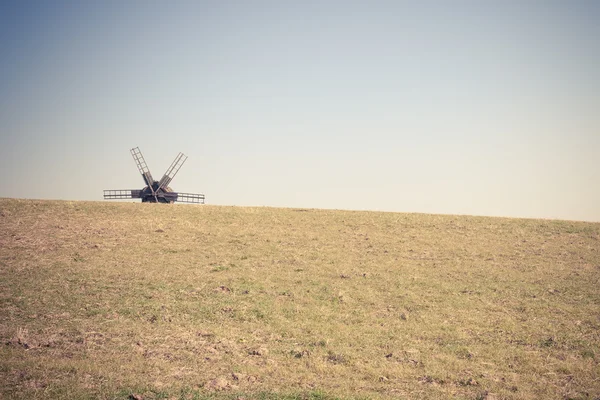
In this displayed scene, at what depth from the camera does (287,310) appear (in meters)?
18.0

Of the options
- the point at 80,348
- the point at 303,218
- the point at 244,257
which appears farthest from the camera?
the point at 303,218

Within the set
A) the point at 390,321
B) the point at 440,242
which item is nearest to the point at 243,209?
the point at 440,242

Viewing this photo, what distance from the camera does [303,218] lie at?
37.2 metres

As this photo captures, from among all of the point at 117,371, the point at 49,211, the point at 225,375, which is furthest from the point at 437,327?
the point at 49,211

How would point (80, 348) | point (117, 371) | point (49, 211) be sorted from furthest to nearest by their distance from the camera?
point (49, 211)
point (80, 348)
point (117, 371)

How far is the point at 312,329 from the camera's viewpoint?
52.7 ft

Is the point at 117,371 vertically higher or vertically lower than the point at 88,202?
lower

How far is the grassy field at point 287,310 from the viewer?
38.0 ft

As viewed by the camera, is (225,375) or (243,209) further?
(243,209)

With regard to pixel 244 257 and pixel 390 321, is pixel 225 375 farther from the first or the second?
pixel 244 257

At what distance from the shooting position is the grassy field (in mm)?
11578

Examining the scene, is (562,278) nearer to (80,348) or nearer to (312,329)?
(312,329)

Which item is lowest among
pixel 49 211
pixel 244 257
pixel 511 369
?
pixel 511 369

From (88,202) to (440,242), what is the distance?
3005cm
